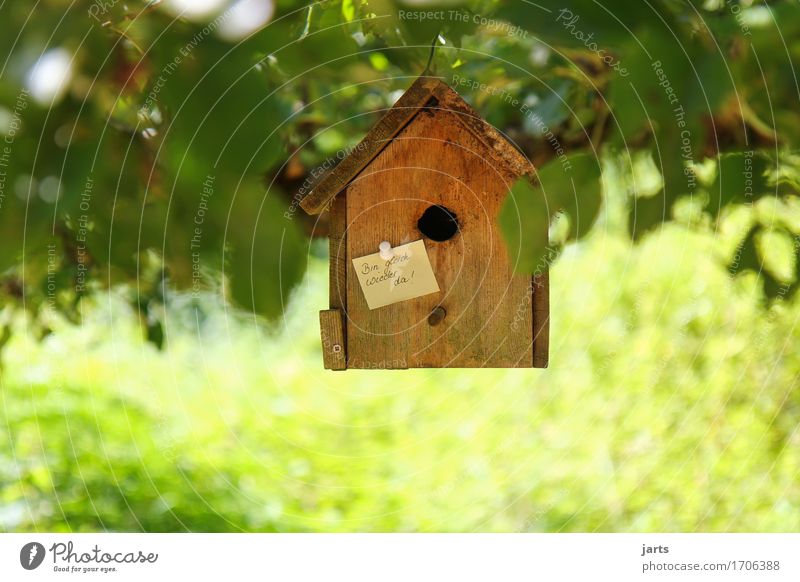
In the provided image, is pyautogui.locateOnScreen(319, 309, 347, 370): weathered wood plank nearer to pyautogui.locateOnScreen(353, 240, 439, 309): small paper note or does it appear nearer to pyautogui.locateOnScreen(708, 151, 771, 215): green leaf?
pyautogui.locateOnScreen(353, 240, 439, 309): small paper note

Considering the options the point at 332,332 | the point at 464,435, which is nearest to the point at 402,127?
the point at 332,332

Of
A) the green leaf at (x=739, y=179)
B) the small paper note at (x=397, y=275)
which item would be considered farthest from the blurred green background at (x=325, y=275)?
the small paper note at (x=397, y=275)

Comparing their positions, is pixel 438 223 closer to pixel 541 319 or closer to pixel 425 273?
pixel 425 273

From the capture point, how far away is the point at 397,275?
1.13m

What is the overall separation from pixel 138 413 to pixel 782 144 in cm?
147

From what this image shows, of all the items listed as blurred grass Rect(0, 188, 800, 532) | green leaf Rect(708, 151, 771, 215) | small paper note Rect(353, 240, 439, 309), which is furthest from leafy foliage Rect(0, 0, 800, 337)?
blurred grass Rect(0, 188, 800, 532)

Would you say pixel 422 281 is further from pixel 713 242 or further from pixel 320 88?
pixel 713 242

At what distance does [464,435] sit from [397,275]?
1059 millimetres

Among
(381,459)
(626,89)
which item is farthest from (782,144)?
(381,459)

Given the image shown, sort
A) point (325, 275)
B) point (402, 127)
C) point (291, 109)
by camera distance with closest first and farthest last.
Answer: point (402, 127) < point (291, 109) < point (325, 275)

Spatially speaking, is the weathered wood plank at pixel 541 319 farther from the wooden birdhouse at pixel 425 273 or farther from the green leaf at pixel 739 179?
the green leaf at pixel 739 179

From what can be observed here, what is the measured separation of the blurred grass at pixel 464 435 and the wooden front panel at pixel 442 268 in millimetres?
654

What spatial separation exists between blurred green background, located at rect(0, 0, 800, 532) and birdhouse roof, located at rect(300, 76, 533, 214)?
0.07 metres

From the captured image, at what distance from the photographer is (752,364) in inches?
76.6
